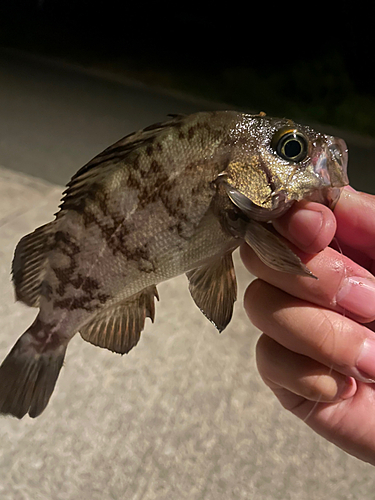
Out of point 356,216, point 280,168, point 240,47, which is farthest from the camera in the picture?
point 240,47

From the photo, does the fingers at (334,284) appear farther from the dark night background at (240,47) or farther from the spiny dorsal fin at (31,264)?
the dark night background at (240,47)

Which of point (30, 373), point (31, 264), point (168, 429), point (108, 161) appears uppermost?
point (108, 161)

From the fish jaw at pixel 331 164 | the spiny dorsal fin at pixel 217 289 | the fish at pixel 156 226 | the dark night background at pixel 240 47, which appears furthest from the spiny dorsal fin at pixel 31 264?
the dark night background at pixel 240 47

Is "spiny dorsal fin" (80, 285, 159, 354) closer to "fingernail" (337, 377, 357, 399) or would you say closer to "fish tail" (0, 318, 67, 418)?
"fish tail" (0, 318, 67, 418)

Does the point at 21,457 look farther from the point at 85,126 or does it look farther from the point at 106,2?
the point at 106,2

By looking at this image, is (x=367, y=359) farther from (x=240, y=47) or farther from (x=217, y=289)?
(x=240, y=47)

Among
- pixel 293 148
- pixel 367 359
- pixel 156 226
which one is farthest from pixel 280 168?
pixel 367 359
